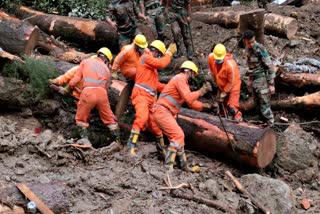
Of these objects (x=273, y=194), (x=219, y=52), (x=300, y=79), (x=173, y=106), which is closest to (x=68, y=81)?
(x=173, y=106)

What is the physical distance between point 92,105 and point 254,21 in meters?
4.24

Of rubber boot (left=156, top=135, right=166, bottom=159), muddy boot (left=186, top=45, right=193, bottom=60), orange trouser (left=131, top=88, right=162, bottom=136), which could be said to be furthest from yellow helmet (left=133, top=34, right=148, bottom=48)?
muddy boot (left=186, top=45, right=193, bottom=60)

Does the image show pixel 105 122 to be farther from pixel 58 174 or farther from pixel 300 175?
pixel 300 175

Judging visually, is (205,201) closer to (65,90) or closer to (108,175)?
(108,175)

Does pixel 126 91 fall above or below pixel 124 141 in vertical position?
above

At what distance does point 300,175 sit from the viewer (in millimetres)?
8422

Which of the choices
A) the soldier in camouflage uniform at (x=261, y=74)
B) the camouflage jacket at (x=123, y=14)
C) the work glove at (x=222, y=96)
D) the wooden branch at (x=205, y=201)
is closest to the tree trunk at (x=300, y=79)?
the soldier in camouflage uniform at (x=261, y=74)

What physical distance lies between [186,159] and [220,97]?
134 centimetres

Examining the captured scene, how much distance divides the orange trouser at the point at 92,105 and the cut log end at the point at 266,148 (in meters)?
2.54

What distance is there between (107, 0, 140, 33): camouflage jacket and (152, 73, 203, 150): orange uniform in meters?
2.82

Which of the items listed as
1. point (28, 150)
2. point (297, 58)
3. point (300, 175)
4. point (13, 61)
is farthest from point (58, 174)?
point (297, 58)

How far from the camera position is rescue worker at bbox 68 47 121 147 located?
840 cm

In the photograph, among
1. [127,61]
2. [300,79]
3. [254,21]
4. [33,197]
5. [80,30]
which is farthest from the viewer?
[80,30]

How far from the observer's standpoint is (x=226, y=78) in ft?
29.2
